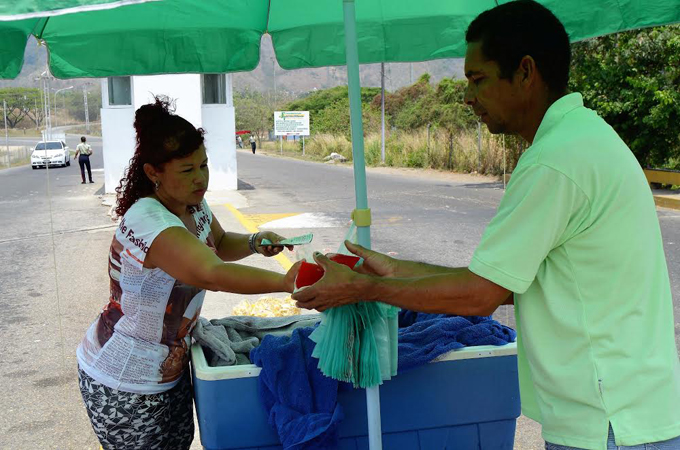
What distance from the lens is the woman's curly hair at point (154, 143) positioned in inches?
93.1

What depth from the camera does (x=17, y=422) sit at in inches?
177

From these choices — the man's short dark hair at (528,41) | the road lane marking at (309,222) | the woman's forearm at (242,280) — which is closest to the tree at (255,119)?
the road lane marking at (309,222)

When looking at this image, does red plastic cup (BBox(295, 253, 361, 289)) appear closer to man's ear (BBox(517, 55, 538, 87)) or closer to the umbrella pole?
the umbrella pole

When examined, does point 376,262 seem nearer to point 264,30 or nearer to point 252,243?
point 252,243

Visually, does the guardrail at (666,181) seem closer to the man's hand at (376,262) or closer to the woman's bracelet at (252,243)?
the woman's bracelet at (252,243)

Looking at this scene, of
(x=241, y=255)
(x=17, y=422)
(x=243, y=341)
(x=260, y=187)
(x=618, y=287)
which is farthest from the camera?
(x=260, y=187)

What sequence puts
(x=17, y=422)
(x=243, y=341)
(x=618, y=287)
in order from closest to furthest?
(x=618, y=287) < (x=243, y=341) < (x=17, y=422)

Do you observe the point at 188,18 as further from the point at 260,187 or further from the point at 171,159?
the point at 260,187

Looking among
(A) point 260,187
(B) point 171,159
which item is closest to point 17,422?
(B) point 171,159

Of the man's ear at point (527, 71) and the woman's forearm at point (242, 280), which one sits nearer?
the man's ear at point (527, 71)

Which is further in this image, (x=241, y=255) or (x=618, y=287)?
(x=241, y=255)

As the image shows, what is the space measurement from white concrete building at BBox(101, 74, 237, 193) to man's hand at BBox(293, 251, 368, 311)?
17.0m

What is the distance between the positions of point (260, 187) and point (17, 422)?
55.8 ft

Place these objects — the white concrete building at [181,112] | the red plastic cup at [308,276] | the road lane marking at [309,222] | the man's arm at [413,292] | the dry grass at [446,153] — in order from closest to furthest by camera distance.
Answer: the man's arm at [413,292] → the red plastic cup at [308,276] → the road lane marking at [309,222] → the white concrete building at [181,112] → the dry grass at [446,153]
